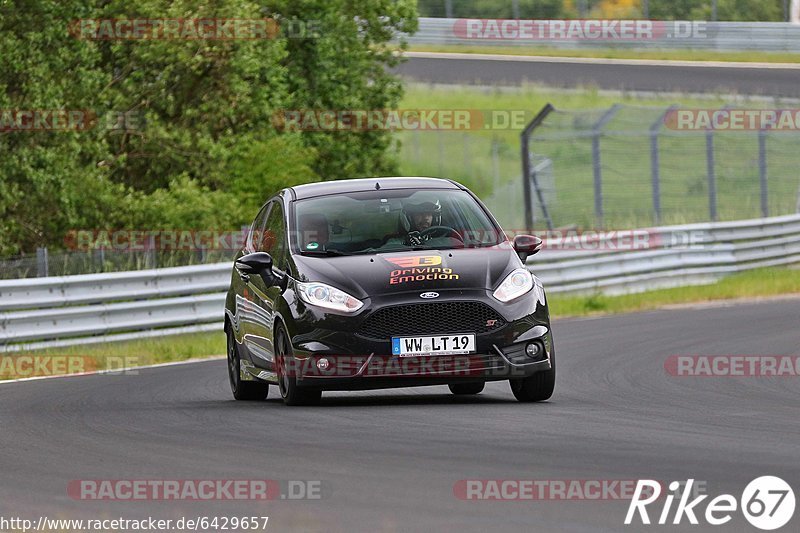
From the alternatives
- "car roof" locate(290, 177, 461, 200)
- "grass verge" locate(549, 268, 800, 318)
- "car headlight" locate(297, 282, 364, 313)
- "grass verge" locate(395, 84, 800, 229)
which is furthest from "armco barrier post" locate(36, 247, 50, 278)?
"grass verge" locate(395, 84, 800, 229)

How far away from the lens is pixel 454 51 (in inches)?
2125

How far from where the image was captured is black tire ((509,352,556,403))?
11.2 m

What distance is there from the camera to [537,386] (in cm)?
1127

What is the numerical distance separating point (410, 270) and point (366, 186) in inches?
60.2

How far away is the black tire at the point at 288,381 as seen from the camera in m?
11.2

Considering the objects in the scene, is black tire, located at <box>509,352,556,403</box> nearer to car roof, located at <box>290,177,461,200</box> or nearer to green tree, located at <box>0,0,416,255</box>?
car roof, located at <box>290,177,461,200</box>
